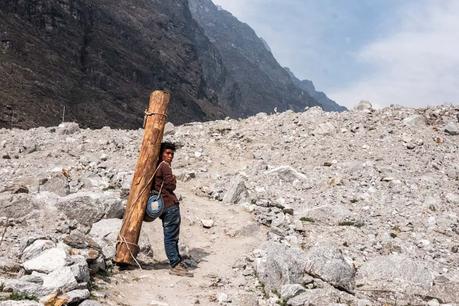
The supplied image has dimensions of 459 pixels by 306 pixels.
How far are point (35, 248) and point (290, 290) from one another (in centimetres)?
362

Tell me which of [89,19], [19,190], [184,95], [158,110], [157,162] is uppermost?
[89,19]

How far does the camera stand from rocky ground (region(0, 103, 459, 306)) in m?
7.18

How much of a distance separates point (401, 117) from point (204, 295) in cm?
1376

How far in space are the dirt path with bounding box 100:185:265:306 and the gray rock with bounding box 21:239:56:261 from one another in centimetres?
102

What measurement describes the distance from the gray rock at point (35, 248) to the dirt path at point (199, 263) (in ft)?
3.35

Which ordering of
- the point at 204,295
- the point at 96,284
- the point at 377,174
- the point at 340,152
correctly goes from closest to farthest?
the point at 96,284, the point at 204,295, the point at 377,174, the point at 340,152

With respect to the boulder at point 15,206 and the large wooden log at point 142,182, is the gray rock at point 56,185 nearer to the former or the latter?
the boulder at point 15,206

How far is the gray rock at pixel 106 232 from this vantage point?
8297 mm

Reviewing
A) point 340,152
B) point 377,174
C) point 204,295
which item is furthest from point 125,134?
point 204,295

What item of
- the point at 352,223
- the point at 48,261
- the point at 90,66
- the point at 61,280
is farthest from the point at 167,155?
the point at 90,66

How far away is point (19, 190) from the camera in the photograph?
10195 mm

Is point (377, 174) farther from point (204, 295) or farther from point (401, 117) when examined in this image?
point (204, 295)

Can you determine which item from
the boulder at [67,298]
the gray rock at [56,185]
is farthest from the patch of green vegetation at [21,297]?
the gray rock at [56,185]

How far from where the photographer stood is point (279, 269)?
7.75m
